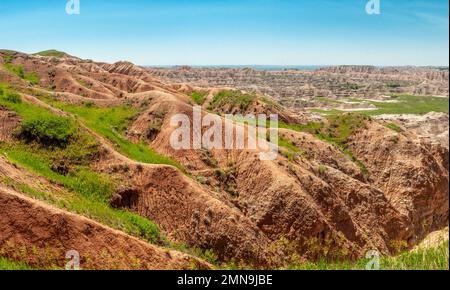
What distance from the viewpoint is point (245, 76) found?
172250mm

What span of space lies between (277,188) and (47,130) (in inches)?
397

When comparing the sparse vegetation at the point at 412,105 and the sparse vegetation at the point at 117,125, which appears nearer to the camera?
the sparse vegetation at the point at 117,125

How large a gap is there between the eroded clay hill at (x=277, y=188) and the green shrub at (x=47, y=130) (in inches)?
22.9

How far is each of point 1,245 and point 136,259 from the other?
290 centimetres

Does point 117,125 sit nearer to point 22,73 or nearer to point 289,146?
point 289,146

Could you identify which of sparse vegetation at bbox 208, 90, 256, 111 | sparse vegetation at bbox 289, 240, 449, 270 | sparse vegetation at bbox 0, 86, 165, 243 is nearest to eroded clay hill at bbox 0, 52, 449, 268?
sparse vegetation at bbox 0, 86, 165, 243

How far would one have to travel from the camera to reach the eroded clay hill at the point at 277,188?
54.3ft

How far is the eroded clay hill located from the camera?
→ 1656 cm

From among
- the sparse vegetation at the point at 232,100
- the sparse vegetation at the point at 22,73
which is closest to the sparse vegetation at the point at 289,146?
the sparse vegetation at the point at 232,100

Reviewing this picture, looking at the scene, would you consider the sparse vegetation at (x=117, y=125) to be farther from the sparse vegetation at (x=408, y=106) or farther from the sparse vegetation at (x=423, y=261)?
the sparse vegetation at (x=408, y=106)

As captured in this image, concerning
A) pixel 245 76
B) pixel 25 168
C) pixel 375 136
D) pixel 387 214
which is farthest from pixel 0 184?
pixel 245 76

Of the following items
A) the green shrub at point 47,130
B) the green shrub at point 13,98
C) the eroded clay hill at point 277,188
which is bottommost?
the eroded clay hill at point 277,188

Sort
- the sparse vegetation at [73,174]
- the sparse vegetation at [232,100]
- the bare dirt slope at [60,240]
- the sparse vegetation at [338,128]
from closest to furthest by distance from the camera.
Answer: the bare dirt slope at [60,240] → the sparse vegetation at [73,174] → the sparse vegetation at [338,128] → the sparse vegetation at [232,100]
